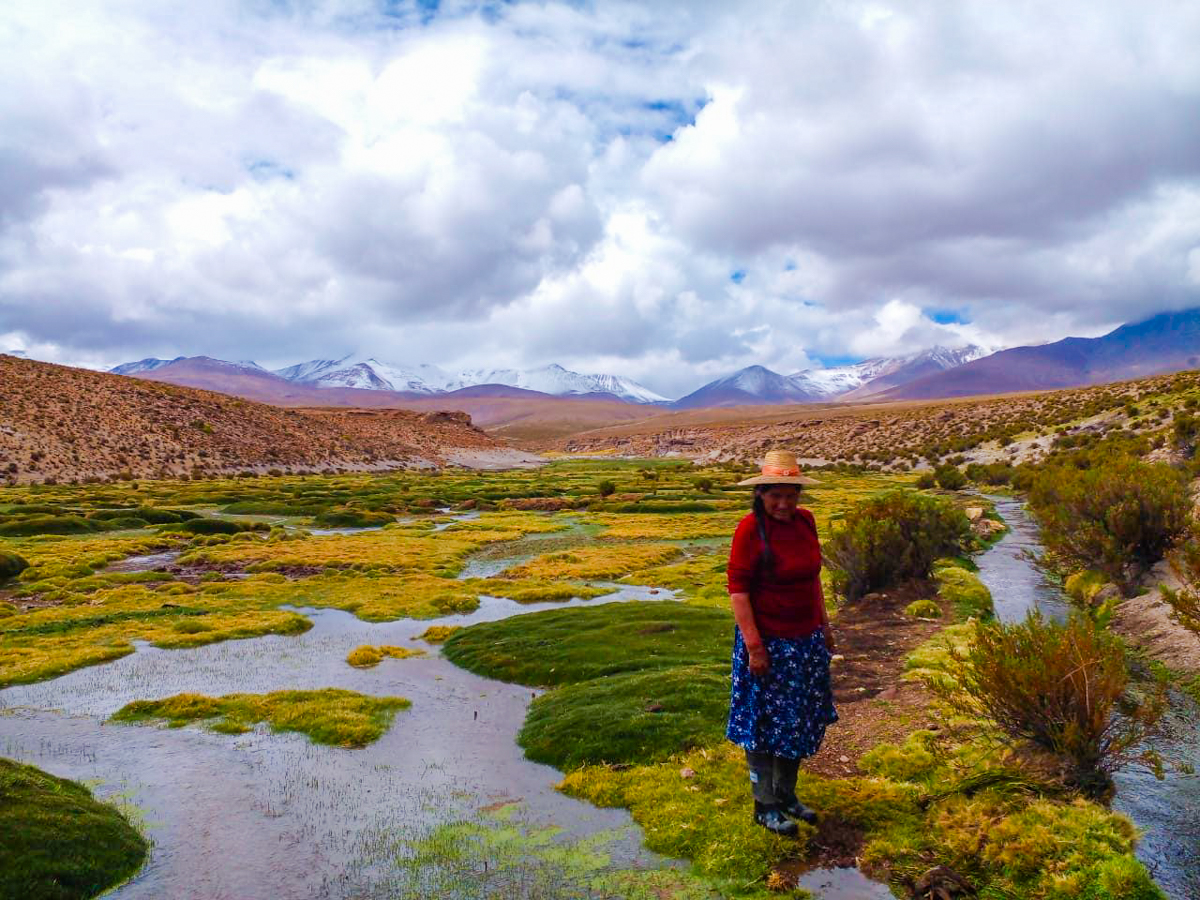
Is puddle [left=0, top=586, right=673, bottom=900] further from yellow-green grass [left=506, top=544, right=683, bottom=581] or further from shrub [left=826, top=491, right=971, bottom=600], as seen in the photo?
yellow-green grass [left=506, top=544, right=683, bottom=581]

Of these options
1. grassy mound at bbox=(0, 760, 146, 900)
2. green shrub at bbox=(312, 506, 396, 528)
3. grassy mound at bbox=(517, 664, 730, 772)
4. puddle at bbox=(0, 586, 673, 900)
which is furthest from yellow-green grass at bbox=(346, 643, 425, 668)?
green shrub at bbox=(312, 506, 396, 528)

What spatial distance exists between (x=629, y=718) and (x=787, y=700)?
187 inches

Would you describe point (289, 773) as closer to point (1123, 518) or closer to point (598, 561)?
point (1123, 518)

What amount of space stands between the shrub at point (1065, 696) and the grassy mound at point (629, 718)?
4.14m

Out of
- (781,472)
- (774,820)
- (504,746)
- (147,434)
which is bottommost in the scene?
(504,746)

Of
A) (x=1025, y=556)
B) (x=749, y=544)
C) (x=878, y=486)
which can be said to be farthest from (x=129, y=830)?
(x=878, y=486)

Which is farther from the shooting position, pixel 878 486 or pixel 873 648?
pixel 878 486

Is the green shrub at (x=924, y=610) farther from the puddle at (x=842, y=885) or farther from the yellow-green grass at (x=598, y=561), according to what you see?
the yellow-green grass at (x=598, y=561)

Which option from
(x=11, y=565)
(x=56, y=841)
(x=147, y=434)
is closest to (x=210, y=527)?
(x=11, y=565)

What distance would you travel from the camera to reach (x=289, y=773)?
11.3 metres

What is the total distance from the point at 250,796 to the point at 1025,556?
2676 centimetres

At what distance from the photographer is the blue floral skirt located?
26.9 ft

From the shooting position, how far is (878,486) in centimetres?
6300

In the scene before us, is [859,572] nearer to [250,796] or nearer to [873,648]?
[873,648]
